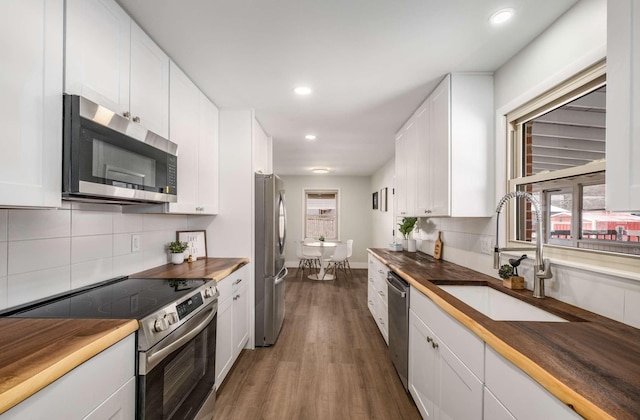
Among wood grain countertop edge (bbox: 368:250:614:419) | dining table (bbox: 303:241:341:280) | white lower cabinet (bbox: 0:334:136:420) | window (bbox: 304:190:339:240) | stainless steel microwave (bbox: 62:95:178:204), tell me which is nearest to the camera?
wood grain countertop edge (bbox: 368:250:614:419)

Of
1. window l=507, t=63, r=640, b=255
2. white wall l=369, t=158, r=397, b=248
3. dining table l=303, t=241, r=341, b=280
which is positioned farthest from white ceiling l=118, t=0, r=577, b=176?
dining table l=303, t=241, r=341, b=280

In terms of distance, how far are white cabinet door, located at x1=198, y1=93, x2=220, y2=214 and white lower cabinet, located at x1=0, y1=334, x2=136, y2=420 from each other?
1575 mm

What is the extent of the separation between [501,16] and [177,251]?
2753 millimetres

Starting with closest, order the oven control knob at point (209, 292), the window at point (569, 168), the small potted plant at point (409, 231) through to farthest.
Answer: the window at point (569, 168) < the oven control knob at point (209, 292) < the small potted plant at point (409, 231)

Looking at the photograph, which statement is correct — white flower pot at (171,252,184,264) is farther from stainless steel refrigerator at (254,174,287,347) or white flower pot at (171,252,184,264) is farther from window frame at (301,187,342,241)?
window frame at (301,187,342,241)

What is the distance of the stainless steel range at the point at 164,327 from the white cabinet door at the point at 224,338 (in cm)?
21

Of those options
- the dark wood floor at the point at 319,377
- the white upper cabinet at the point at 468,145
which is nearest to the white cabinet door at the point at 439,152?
the white upper cabinet at the point at 468,145

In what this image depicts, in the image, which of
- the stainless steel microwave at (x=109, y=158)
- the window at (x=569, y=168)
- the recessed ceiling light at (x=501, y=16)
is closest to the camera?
the stainless steel microwave at (x=109, y=158)

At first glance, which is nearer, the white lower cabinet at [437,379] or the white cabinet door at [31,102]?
the white cabinet door at [31,102]

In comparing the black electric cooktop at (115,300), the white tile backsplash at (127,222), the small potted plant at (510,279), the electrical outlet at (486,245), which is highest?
the white tile backsplash at (127,222)

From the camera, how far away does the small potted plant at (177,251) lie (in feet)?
8.39

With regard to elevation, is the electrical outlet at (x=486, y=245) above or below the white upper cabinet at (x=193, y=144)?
below

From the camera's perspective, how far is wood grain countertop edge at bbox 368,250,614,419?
0.68 meters

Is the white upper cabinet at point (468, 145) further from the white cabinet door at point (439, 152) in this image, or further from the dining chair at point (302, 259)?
the dining chair at point (302, 259)
